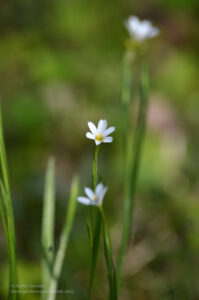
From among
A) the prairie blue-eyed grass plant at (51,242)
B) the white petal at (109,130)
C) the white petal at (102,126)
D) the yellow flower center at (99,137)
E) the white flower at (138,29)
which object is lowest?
the prairie blue-eyed grass plant at (51,242)

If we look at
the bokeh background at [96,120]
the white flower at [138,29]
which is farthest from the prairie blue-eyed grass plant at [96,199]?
the white flower at [138,29]

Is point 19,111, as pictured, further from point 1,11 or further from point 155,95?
point 1,11

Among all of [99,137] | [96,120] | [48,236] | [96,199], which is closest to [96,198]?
[96,199]

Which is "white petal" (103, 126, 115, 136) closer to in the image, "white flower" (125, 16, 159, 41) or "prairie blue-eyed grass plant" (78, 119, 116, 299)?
"prairie blue-eyed grass plant" (78, 119, 116, 299)

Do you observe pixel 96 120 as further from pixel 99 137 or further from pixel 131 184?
pixel 99 137

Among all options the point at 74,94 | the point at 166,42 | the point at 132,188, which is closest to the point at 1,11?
the point at 74,94

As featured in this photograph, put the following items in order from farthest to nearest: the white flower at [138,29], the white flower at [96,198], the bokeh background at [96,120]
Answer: the bokeh background at [96,120] → the white flower at [138,29] → the white flower at [96,198]

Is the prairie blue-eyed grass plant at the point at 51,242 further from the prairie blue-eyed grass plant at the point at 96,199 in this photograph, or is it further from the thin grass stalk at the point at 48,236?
the prairie blue-eyed grass plant at the point at 96,199

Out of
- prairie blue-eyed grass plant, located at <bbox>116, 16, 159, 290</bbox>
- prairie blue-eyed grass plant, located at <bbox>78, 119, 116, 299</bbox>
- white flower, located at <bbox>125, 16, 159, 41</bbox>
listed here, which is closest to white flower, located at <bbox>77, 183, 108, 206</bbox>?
prairie blue-eyed grass plant, located at <bbox>78, 119, 116, 299</bbox>
